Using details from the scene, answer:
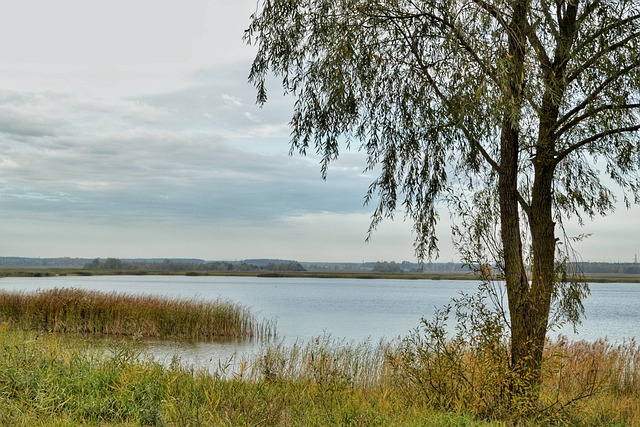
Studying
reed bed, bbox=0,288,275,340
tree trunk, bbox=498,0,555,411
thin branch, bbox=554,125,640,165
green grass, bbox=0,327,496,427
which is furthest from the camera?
Result: reed bed, bbox=0,288,275,340

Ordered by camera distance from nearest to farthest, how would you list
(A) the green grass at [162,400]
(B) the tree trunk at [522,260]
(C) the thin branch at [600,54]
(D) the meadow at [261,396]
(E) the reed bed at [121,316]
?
(A) the green grass at [162,400] → (D) the meadow at [261,396] → (B) the tree trunk at [522,260] → (C) the thin branch at [600,54] → (E) the reed bed at [121,316]

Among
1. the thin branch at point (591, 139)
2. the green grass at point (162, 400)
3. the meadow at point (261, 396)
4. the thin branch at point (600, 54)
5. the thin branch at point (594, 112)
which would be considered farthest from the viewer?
the thin branch at point (591, 139)

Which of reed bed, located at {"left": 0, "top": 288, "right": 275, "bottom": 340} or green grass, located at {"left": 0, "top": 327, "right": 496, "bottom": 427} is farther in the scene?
reed bed, located at {"left": 0, "top": 288, "right": 275, "bottom": 340}

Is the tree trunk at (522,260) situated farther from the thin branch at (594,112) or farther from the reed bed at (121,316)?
the reed bed at (121,316)

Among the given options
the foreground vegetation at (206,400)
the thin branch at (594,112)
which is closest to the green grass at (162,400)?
the foreground vegetation at (206,400)

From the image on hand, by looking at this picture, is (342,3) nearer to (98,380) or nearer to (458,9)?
(458,9)

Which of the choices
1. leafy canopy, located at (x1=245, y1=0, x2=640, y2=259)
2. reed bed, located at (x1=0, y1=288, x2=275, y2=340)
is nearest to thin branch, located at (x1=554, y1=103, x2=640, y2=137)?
leafy canopy, located at (x1=245, y1=0, x2=640, y2=259)

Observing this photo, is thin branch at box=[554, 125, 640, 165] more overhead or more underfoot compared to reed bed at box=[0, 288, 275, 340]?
more overhead

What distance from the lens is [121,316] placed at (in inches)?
893

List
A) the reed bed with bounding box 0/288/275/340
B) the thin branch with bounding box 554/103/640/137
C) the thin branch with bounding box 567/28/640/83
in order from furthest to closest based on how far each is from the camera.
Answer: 1. the reed bed with bounding box 0/288/275/340
2. the thin branch with bounding box 554/103/640/137
3. the thin branch with bounding box 567/28/640/83

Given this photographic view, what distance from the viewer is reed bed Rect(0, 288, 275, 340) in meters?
22.4

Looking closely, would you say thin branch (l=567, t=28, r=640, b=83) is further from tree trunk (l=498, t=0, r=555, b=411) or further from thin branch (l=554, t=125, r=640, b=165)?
thin branch (l=554, t=125, r=640, b=165)

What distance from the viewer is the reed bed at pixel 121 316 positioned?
73.4 feet

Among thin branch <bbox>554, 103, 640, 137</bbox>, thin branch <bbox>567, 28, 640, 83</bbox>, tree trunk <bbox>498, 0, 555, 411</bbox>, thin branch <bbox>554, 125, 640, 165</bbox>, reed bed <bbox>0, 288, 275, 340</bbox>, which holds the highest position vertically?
thin branch <bbox>567, 28, 640, 83</bbox>
